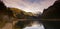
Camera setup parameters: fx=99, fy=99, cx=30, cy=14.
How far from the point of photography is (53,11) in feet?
2.46

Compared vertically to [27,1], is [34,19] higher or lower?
lower

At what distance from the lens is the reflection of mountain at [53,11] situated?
74 cm

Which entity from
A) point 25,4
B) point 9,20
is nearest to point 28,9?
point 25,4

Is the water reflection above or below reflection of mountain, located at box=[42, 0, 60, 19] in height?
below

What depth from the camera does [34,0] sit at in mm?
740

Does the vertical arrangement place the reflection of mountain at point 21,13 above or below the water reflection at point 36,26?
above

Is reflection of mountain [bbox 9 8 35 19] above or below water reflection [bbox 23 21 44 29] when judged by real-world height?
above

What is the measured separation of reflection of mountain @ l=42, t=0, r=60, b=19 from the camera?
74 cm

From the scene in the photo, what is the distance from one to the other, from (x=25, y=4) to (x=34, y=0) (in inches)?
2.9

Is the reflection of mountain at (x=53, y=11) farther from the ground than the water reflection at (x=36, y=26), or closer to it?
farther from the ground

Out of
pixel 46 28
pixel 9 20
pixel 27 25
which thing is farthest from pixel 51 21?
pixel 9 20

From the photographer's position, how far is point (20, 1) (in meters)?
0.73

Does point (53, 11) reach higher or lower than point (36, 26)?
higher

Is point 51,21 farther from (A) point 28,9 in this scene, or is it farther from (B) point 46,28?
(A) point 28,9
